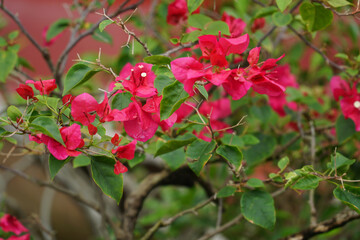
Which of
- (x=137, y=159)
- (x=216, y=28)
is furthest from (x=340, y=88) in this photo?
(x=137, y=159)

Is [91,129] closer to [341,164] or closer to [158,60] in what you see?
[158,60]

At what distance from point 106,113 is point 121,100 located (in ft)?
0.12

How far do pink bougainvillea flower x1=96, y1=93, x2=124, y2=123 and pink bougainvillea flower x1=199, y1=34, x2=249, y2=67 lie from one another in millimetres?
145

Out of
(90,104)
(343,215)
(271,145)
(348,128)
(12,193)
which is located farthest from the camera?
(12,193)

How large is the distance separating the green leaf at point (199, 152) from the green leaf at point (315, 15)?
322 millimetres

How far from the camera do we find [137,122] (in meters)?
0.60

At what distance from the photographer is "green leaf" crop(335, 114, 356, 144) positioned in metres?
0.86

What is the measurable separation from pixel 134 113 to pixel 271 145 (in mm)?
505

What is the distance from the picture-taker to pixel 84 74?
62 cm

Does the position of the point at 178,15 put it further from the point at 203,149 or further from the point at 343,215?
the point at 343,215

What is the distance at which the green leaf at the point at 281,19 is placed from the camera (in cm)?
82

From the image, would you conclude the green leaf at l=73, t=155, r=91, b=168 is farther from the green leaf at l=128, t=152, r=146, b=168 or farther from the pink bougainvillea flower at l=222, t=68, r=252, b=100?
the pink bougainvillea flower at l=222, t=68, r=252, b=100

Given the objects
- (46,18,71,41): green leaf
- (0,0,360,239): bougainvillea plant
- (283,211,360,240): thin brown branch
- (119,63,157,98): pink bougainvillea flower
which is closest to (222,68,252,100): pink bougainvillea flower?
(0,0,360,239): bougainvillea plant

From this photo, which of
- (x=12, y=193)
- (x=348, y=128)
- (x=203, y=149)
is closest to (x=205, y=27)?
(x=203, y=149)
